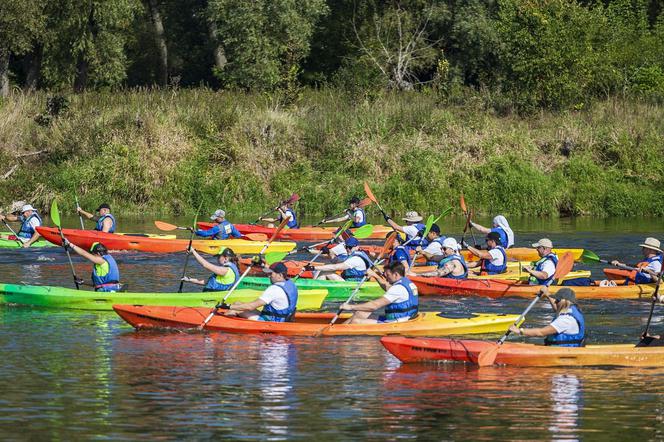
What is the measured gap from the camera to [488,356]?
16062 millimetres

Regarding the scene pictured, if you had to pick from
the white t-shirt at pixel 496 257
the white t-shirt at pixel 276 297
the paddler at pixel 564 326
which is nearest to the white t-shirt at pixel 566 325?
the paddler at pixel 564 326

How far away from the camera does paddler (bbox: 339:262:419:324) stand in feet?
57.8

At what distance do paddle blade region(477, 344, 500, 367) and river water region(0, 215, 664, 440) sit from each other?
0.17 m

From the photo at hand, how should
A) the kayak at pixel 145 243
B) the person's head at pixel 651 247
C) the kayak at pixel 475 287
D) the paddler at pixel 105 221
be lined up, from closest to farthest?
the person's head at pixel 651 247 < the kayak at pixel 475 287 < the paddler at pixel 105 221 < the kayak at pixel 145 243

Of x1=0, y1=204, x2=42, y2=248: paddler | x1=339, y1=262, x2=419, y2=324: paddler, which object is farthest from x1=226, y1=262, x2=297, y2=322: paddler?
x1=0, y1=204, x2=42, y2=248: paddler

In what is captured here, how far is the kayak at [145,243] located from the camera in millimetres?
30031

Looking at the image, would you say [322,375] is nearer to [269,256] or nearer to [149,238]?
[269,256]

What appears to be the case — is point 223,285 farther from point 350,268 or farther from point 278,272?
point 350,268

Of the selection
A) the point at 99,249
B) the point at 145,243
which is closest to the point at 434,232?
the point at 99,249

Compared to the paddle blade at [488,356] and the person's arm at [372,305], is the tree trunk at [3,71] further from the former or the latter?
the paddle blade at [488,356]

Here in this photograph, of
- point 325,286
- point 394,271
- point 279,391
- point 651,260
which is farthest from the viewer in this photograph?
point 325,286

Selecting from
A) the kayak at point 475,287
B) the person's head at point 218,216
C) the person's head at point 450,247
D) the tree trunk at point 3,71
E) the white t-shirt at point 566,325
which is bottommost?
the kayak at point 475,287

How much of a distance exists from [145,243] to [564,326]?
16.7 meters

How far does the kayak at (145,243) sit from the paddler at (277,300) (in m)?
11.6
